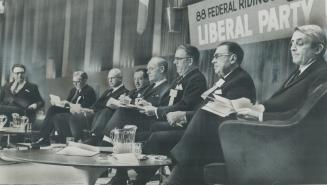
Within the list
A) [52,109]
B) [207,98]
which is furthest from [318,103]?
[52,109]

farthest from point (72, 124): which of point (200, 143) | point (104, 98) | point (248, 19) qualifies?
point (248, 19)

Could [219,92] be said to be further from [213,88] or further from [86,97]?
[86,97]

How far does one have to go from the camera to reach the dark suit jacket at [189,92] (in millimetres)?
3275

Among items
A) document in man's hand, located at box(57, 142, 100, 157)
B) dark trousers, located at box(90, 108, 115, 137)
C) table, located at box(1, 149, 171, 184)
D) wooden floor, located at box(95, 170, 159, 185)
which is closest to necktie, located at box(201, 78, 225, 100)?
table, located at box(1, 149, 171, 184)

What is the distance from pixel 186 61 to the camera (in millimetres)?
3410

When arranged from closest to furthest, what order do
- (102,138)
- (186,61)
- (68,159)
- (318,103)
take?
(318,103) → (68,159) → (186,61) → (102,138)

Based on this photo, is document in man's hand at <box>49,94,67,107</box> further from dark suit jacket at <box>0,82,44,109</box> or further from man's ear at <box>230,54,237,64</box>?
man's ear at <box>230,54,237,64</box>

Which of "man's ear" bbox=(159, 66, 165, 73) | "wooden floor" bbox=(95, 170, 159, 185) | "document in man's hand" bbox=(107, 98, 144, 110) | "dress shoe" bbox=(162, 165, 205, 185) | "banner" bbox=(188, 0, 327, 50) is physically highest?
"banner" bbox=(188, 0, 327, 50)

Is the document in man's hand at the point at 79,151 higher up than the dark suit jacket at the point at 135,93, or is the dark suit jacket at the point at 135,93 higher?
the dark suit jacket at the point at 135,93

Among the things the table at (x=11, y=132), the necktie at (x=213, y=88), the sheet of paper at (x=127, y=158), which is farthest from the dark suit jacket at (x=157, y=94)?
the table at (x=11, y=132)

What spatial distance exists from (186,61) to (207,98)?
0.40 m

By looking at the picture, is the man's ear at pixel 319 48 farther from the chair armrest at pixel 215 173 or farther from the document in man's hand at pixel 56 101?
the document in man's hand at pixel 56 101

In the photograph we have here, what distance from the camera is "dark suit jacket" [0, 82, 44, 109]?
4.60m

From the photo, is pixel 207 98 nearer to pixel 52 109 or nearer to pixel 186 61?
pixel 186 61
